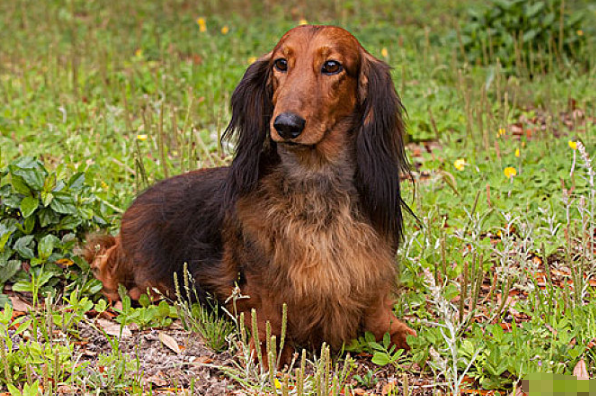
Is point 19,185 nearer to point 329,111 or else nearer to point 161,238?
point 161,238

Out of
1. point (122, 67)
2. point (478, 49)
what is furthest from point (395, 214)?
point (122, 67)

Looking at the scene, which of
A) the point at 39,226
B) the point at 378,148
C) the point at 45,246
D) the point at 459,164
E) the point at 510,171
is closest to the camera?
the point at 378,148

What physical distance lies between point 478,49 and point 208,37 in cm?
292

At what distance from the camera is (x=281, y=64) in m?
3.10

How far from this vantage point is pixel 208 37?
313 inches

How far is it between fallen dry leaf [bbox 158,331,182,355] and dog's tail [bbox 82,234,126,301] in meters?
0.52

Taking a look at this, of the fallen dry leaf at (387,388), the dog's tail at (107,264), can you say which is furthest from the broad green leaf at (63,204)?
the fallen dry leaf at (387,388)

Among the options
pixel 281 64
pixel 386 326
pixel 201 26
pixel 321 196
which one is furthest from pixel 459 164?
pixel 201 26

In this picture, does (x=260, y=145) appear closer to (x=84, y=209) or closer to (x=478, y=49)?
(x=84, y=209)

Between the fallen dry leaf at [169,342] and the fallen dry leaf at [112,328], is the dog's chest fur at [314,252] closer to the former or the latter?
the fallen dry leaf at [169,342]

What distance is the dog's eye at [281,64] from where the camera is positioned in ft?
10.1

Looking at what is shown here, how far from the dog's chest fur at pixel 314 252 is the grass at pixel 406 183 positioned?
0.24 metres

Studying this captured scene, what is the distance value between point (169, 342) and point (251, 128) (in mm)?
1031

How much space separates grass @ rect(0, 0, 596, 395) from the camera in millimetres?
2928
